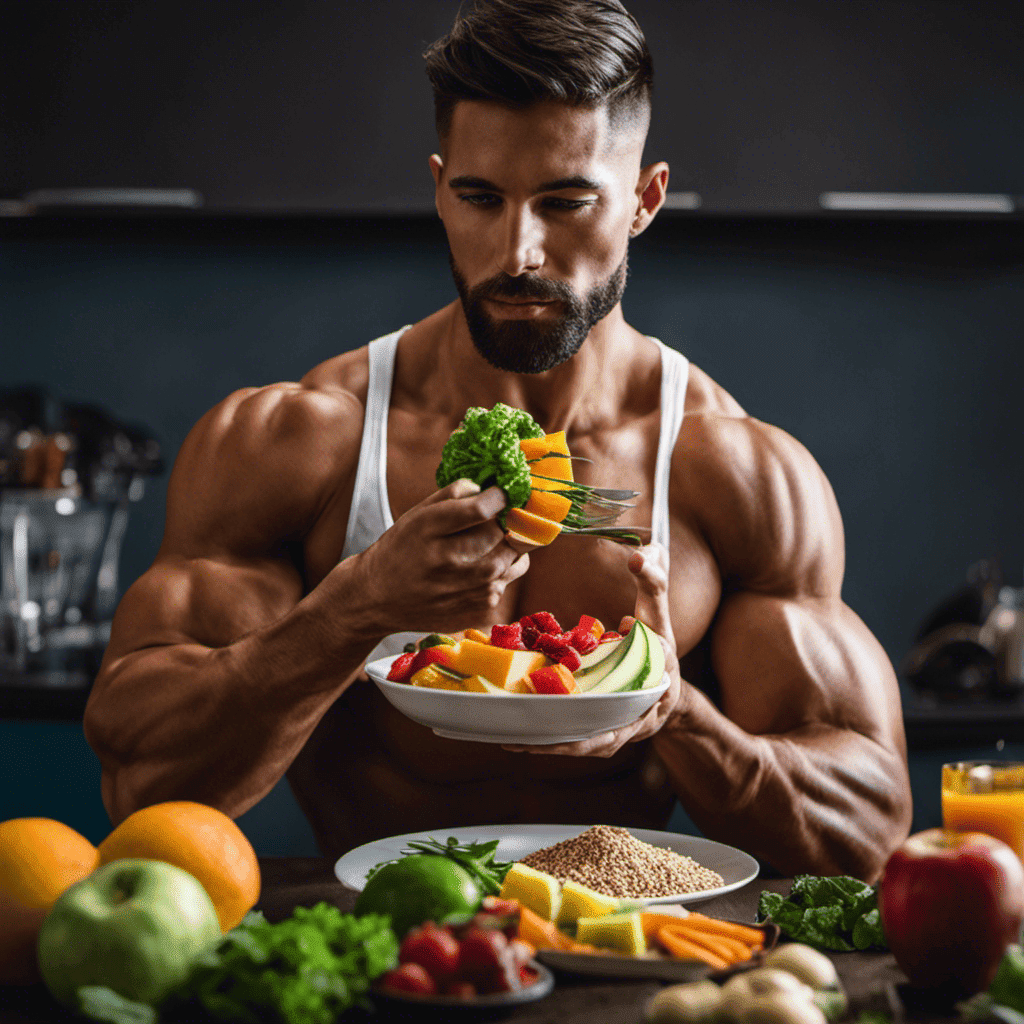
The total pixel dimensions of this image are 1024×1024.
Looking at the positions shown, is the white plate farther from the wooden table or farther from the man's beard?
the man's beard

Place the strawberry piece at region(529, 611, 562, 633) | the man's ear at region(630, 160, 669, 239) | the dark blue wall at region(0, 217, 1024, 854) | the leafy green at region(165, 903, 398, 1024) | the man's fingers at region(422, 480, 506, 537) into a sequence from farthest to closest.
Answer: the dark blue wall at region(0, 217, 1024, 854)
the man's ear at region(630, 160, 669, 239)
the strawberry piece at region(529, 611, 562, 633)
the man's fingers at region(422, 480, 506, 537)
the leafy green at region(165, 903, 398, 1024)

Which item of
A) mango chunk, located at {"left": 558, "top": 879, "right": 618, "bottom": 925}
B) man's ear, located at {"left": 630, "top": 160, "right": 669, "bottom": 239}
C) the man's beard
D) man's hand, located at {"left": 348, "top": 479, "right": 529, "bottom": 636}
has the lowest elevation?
mango chunk, located at {"left": 558, "top": 879, "right": 618, "bottom": 925}

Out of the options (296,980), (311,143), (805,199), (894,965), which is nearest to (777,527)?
(894,965)

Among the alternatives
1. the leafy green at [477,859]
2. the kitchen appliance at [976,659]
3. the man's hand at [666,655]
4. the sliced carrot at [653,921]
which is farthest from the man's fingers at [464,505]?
the kitchen appliance at [976,659]

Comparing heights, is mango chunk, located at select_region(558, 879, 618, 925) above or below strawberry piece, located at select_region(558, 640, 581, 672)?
below

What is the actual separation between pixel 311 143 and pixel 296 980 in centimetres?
241

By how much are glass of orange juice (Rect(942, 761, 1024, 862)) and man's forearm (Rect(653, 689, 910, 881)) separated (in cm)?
35

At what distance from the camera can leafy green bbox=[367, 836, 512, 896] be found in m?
1.22

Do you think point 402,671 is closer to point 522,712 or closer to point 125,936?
point 522,712

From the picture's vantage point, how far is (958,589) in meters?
3.35

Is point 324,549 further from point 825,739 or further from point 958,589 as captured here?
point 958,589

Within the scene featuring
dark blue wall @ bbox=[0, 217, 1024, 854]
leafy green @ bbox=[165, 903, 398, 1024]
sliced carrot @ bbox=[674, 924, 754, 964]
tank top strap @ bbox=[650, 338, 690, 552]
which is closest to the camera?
leafy green @ bbox=[165, 903, 398, 1024]

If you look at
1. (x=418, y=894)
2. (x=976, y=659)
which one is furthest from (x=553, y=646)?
(x=976, y=659)

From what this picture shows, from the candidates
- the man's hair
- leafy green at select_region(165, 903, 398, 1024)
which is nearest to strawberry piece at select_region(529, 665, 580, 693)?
leafy green at select_region(165, 903, 398, 1024)
